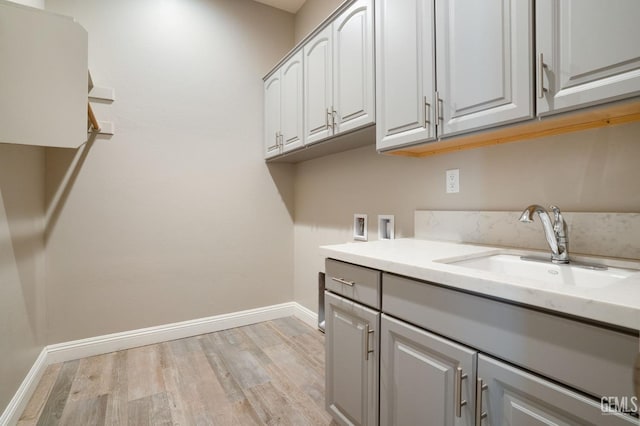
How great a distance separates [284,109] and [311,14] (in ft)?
3.37

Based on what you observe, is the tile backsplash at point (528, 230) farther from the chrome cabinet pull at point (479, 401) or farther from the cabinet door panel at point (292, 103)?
the cabinet door panel at point (292, 103)

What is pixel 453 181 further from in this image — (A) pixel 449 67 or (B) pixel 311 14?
(B) pixel 311 14

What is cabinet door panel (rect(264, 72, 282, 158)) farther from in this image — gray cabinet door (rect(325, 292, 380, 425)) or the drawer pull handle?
gray cabinet door (rect(325, 292, 380, 425))

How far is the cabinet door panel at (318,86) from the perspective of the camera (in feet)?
6.27

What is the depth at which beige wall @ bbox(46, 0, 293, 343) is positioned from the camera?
2195 mm

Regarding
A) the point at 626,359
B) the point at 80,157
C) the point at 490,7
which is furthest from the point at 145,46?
the point at 626,359

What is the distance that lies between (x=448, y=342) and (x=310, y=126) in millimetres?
1594

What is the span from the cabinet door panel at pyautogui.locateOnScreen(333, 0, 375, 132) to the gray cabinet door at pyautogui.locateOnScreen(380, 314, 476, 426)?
1060 mm

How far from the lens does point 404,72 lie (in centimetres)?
138

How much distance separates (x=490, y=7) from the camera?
3.53ft

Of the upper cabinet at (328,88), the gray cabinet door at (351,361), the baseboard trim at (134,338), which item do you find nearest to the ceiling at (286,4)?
the upper cabinet at (328,88)

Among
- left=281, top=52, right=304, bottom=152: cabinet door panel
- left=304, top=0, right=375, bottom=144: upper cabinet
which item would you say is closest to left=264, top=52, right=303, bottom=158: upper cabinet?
left=281, top=52, right=304, bottom=152: cabinet door panel

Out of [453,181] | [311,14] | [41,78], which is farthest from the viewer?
[311,14]

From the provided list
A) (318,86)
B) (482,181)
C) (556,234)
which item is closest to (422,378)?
(556,234)
